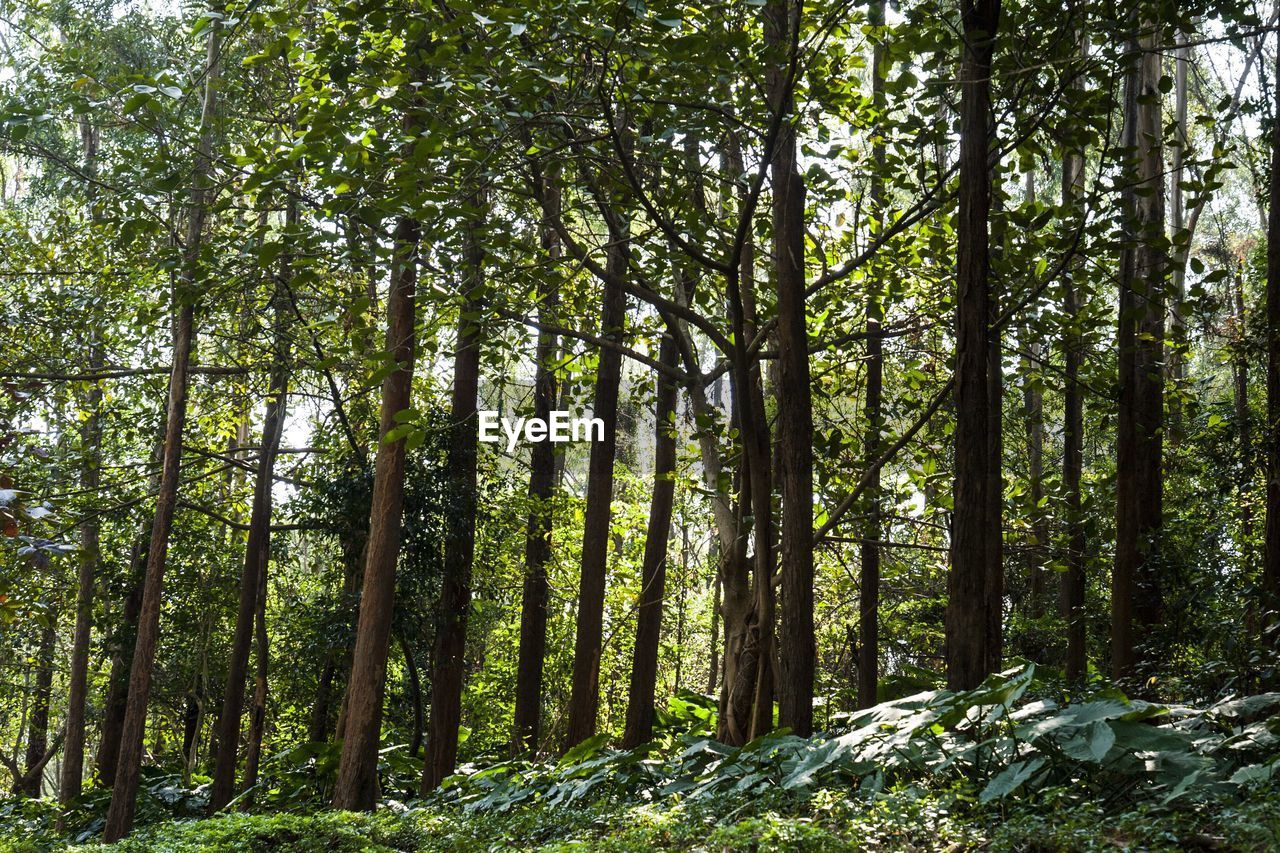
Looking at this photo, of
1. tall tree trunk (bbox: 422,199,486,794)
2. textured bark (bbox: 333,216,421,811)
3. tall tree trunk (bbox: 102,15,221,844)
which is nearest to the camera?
textured bark (bbox: 333,216,421,811)

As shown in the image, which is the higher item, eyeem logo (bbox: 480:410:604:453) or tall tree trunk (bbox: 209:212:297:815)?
eyeem logo (bbox: 480:410:604:453)

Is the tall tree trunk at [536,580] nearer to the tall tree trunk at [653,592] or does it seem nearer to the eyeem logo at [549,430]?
the eyeem logo at [549,430]

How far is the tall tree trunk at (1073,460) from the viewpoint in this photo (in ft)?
26.5

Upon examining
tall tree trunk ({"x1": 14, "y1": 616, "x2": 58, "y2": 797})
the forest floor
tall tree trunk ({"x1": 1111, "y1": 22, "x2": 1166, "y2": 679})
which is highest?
tall tree trunk ({"x1": 1111, "y1": 22, "x2": 1166, "y2": 679})

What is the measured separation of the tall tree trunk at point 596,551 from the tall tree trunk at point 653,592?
431 mm

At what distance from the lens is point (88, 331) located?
11.6 metres

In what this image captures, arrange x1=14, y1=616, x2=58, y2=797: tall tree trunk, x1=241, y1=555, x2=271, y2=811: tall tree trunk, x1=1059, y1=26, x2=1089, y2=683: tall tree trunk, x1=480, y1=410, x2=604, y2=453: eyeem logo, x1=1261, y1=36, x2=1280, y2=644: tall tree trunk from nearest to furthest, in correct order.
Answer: x1=1261, y1=36, x2=1280, y2=644: tall tree trunk, x1=1059, y1=26, x2=1089, y2=683: tall tree trunk, x1=480, y1=410, x2=604, y2=453: eyeem logo, x1=241, y1=555, x2=271, y2=811: tall tree trunk, x1=14, y1=616, x2=58, y2=797: tall tree trunk

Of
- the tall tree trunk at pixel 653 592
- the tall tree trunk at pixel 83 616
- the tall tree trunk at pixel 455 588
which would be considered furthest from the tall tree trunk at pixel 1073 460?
the tall tree trunk at pixel 83 616

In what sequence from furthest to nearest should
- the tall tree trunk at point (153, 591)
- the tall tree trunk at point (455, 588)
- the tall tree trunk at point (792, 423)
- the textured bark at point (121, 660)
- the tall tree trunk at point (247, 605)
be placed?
1. the textured bark at point (121, 660)
2. the tall tree trunk at point (247, 605)
3. the tall tree trunk at point (455, 588)
4. the tall tree trunk at point (153, 591)
5. the tall tree trunk at point (792, 423)

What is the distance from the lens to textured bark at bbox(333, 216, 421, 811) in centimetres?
908

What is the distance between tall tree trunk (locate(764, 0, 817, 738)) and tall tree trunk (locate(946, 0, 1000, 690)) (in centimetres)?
100

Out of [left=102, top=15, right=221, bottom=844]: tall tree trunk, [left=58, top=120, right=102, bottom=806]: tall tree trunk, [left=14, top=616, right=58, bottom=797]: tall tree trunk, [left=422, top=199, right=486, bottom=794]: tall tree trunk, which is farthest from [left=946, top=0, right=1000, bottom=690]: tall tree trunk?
[left=14, top=616, right=58, bottom=797]: tall tree trunk

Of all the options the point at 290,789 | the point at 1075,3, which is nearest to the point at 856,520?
the point at 1075,3

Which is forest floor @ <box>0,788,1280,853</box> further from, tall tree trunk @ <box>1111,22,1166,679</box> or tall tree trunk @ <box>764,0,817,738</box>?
tall tree trunk @ <box>1111,22,1166,679</box>
